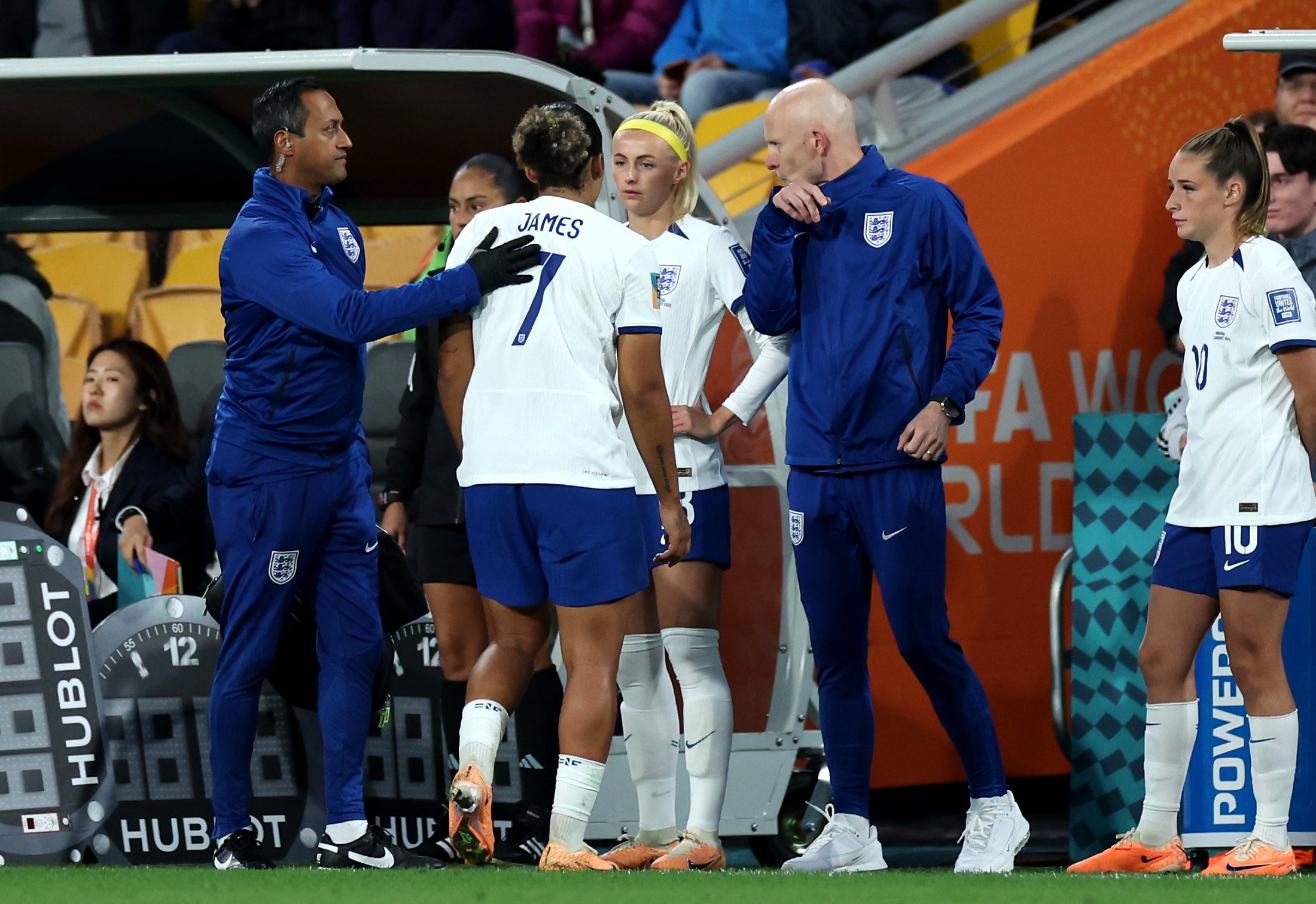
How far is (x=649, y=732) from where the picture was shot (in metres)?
4.55

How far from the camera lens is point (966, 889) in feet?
12.5

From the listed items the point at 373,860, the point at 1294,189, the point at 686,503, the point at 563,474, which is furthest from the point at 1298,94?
the point at 373,860

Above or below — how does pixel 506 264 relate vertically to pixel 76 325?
below

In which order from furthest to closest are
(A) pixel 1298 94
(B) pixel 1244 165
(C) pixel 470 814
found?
(A) pixel 1298 94 < (B) pixel 1244 165 < (C) pixel 470 814

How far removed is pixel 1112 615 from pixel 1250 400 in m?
1.08

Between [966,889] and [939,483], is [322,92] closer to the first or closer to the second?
[939,483]

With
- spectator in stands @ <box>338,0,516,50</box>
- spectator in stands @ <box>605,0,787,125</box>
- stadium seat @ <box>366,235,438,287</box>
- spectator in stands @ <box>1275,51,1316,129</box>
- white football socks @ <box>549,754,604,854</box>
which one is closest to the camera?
white football socks @ <box>549,754,604,854</box>

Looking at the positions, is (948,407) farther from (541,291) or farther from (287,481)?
(287,481)

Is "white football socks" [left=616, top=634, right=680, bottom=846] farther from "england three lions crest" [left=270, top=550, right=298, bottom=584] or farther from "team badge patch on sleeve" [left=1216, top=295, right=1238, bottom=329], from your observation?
"team badge patch on sleeve" [left=1216, top=295, right=1238, bottom=329]

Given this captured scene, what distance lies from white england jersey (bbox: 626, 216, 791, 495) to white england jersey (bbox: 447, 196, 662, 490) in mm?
561

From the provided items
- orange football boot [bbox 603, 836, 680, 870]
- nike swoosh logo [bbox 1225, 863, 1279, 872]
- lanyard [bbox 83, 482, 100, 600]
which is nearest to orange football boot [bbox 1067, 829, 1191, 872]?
nike swoosh logo [bbox 1225, 863, 1279, 872]

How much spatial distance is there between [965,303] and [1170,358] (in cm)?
198

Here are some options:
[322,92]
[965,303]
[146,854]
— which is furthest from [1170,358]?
[146,854]

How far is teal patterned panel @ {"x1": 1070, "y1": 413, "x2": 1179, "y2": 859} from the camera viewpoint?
525 cm
